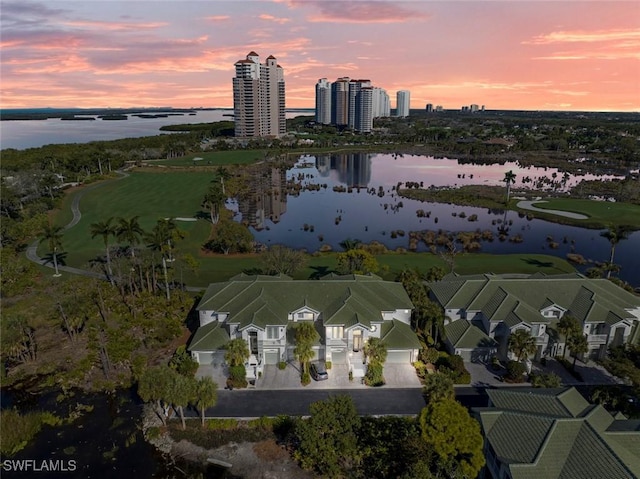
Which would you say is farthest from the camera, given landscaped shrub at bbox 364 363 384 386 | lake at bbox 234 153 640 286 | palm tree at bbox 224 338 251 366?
lake at bbox 234 153 640 286

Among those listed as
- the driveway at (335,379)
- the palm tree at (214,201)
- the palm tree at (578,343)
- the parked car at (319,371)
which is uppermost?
the palm tree at (214,201)

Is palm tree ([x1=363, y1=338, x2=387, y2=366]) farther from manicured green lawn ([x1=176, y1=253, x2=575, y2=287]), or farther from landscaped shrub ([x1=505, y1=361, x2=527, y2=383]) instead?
manicured green lawn ([x1=176, y1=253, x2=575, y2=287])

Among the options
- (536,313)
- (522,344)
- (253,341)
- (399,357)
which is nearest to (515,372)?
(522,344)

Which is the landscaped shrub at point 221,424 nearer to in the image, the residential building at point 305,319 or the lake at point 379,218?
the residential building at point 305,319

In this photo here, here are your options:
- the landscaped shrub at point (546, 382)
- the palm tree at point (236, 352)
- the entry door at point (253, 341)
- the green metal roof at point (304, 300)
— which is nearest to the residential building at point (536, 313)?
the landscaped shrub at point (546, 382)

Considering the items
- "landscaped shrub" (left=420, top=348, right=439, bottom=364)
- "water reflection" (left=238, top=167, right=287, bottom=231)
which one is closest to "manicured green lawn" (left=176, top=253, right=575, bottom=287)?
"landscaped shrub" (left=420, top=348, right=439, bottom=364)

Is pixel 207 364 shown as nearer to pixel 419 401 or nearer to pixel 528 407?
pixel 419 401
